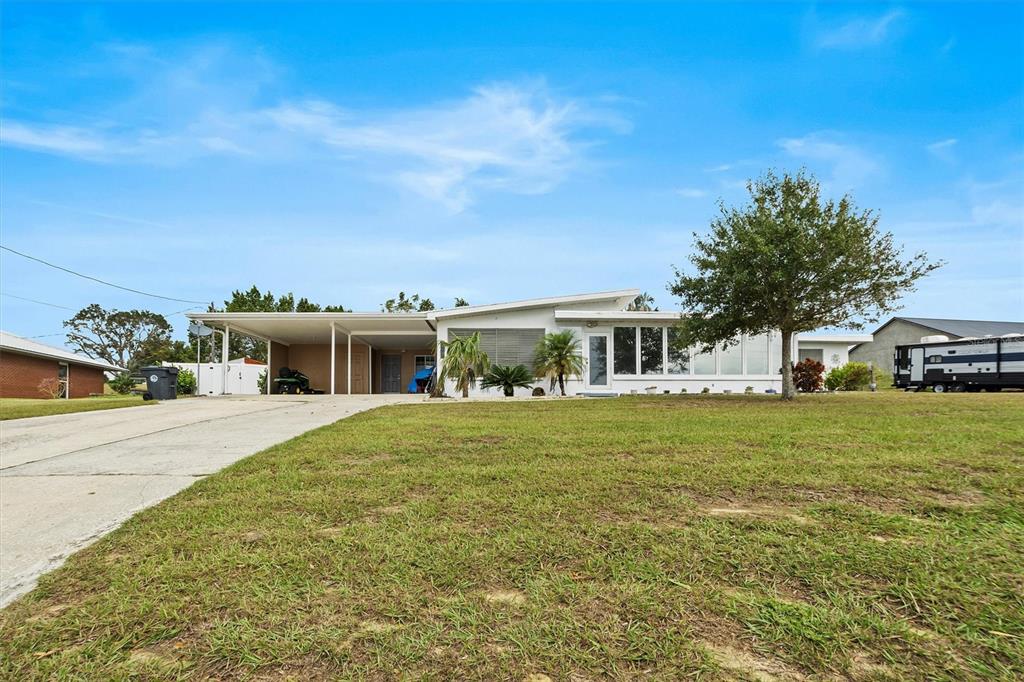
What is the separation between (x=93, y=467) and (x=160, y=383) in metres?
13.0

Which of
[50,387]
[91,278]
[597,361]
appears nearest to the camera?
[597,361]

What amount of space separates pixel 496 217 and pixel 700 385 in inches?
377

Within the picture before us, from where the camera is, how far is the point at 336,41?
11.3m

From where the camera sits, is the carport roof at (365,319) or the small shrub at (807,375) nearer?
the carport roof at (365,319)

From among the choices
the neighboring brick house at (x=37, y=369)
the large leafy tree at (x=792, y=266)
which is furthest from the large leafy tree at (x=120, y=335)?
the large leafy tree at (x=792, y=266)

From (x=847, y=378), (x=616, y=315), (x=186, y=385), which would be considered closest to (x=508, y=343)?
(x=616, y=315)

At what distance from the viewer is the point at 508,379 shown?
16.8 m

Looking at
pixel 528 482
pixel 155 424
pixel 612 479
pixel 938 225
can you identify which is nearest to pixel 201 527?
pixel 528 482

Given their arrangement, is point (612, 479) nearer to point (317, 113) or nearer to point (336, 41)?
point (336, 41)

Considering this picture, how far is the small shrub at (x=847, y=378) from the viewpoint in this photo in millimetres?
20438

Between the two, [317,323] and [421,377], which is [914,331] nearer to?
[421,377]

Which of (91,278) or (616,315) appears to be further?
(91,278)

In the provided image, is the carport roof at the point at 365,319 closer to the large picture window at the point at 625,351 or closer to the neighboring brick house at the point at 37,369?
the large picture window at the point at 625,351

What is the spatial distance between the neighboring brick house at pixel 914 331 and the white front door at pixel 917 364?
33.3 feet
